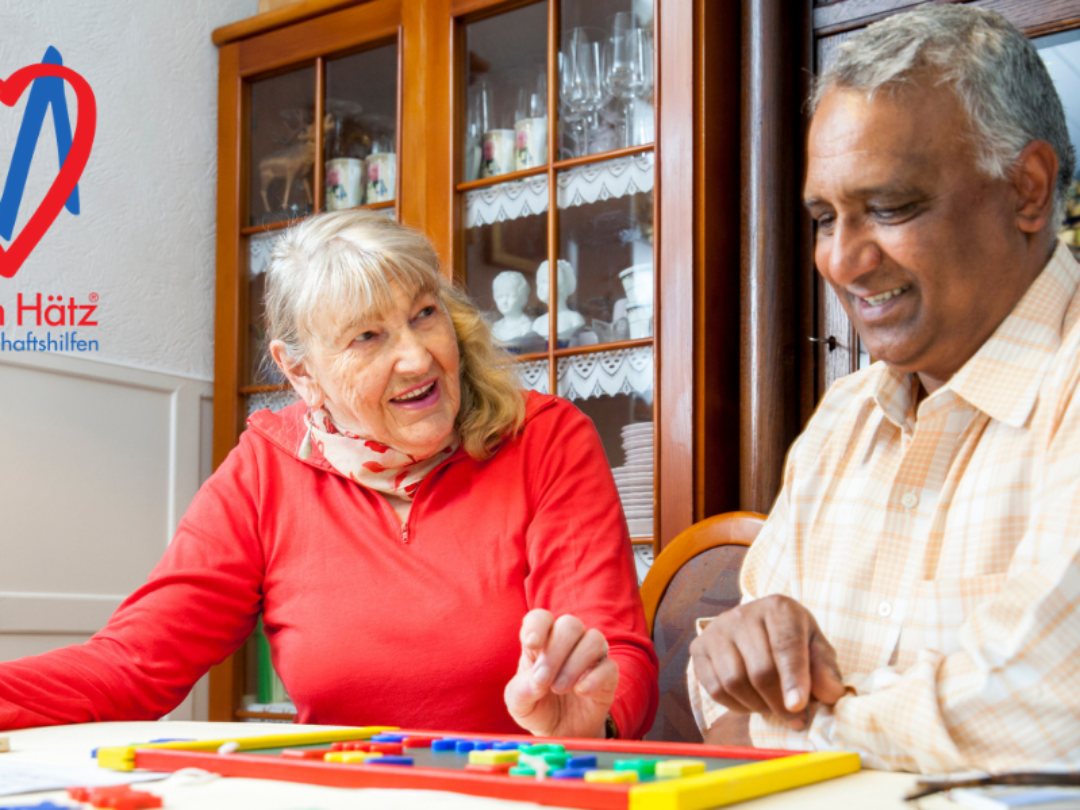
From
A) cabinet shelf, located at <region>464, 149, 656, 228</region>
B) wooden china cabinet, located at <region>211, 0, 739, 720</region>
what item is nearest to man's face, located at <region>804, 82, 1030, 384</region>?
wooden china cabinet, located at <region>211, 0, 739, 720</region>

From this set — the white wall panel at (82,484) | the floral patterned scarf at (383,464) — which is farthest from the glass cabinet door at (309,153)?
the floral patterned scarf at (383,464)

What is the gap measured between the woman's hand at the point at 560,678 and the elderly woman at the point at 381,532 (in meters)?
0.19

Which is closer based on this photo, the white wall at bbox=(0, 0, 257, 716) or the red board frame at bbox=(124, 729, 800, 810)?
the red board frame at bbox=(124, 729, 800, 810)

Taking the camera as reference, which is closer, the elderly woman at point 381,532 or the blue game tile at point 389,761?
the blue game tile at point 389,761

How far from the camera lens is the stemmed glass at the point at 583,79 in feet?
8.11

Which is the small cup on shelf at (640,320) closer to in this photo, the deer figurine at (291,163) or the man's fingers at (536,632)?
the deer figurine at (291,163)

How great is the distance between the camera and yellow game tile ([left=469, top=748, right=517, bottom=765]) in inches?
28.4

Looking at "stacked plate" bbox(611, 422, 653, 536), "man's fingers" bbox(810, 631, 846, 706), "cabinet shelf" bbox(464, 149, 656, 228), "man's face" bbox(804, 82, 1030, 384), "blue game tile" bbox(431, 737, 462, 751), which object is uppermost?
"cabinet shelf" bbox(464, 149, 656, 228)

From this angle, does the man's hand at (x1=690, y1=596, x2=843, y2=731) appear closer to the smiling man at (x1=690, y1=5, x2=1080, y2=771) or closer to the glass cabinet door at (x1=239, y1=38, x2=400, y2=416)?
the smiling man at (x1=690, y1=5, x2=1080, y2=771)

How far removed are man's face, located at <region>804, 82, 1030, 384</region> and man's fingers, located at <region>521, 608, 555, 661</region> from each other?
42 centimetres

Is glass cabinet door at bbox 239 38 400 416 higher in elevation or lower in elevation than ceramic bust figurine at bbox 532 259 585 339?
higher

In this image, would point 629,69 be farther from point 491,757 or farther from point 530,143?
point 491,757

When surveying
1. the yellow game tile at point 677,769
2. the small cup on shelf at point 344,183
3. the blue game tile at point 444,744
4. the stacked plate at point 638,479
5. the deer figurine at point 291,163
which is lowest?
the blue game tile at point 444,744

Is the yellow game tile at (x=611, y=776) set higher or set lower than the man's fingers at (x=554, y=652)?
lower
